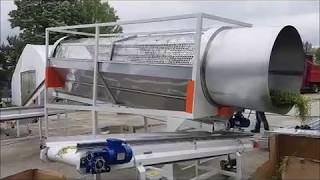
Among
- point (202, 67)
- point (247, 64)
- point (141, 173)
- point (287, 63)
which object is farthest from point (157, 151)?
point (287, 63)

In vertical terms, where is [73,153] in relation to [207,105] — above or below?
below

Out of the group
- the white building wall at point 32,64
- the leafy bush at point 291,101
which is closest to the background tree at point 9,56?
the white building wall at point 32,64

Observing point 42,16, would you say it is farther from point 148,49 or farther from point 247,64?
point 247,64

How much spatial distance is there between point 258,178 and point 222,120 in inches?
31.0

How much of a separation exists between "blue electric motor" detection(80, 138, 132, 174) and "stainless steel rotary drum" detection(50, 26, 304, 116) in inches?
45.0

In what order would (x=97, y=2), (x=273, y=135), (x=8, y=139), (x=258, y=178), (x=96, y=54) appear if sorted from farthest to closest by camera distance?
1. (x=97, y=2)
2. (x=8, y=139)
3. (x=96, y=54)
4. (x=273, y=135)
5. (x=258, y=178)

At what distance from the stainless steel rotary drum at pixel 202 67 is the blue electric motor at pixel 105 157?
45.0 inches

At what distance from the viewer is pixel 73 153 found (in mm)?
2850

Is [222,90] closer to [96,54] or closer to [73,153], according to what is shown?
[73,153]

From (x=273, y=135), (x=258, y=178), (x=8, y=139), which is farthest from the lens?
(x=8, y=139)

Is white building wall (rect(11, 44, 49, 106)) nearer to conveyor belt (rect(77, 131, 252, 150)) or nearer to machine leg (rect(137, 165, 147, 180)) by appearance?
conveyor belt (rect(77, 131, 252, 150))

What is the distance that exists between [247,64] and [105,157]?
4.88 feet

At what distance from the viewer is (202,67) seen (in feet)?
12.3

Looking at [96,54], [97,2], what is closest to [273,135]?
[96,54]
